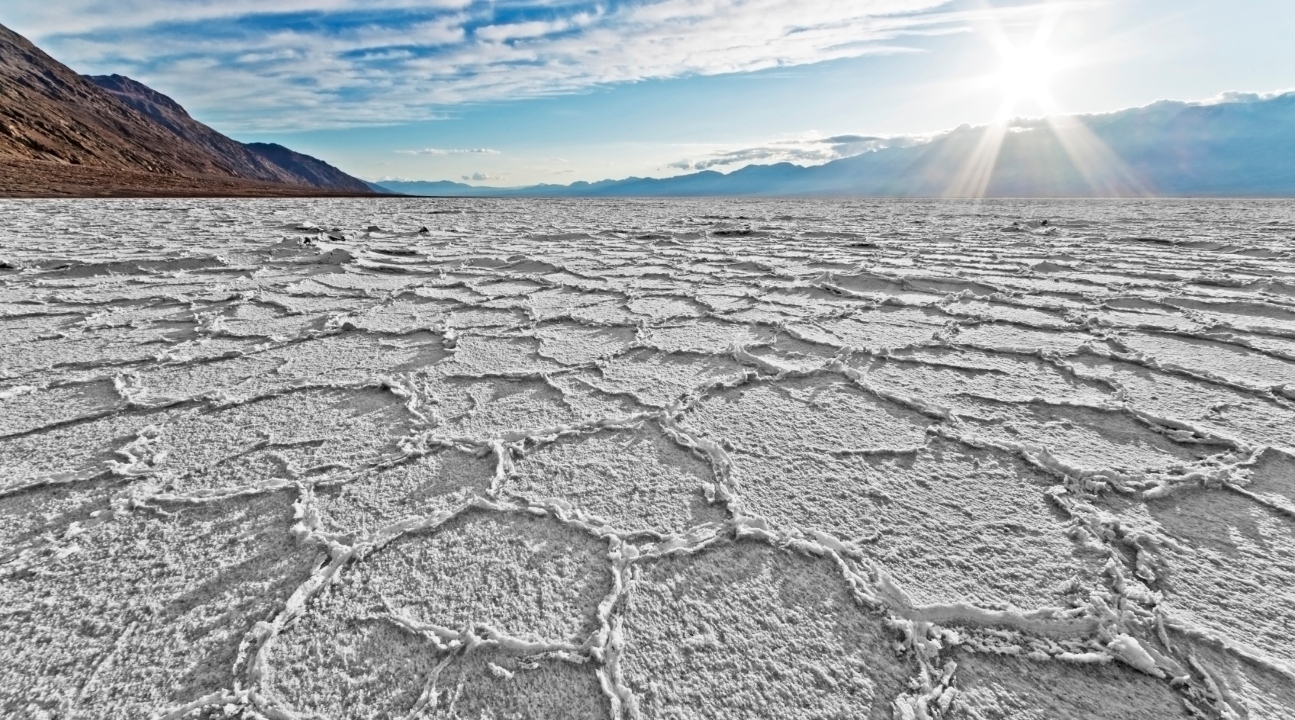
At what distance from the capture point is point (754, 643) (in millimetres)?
867

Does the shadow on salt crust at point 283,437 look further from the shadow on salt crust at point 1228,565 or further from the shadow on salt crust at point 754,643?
the shadow on salt crust at point 1228,565

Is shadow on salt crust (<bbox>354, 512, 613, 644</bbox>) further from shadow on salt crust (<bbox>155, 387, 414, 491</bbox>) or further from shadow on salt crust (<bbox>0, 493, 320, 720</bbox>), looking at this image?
shadow on salt crust (<bbox>155, 387, 414, 491</bbox>)

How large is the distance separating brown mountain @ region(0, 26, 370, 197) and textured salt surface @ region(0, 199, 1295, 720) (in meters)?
12.9

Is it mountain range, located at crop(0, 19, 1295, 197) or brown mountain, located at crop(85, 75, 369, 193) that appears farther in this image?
brown mountain, located at crop(85, 75, 369, 193)

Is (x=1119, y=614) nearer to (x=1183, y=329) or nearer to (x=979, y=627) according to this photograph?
(x=979, y=627)

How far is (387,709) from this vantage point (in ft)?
2.53

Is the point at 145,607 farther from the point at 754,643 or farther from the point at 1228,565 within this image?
the point at 1228,565

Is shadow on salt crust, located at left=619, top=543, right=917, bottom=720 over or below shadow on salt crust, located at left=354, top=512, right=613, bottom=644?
below

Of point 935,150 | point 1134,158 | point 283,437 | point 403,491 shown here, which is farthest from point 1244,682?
point 935,150

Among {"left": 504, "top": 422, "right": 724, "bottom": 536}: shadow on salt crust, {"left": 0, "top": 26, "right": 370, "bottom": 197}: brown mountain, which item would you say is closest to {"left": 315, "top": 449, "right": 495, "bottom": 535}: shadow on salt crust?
{"left": 504, "top": 422, "right": 724, "bottom": 536}: shadow on salt crust

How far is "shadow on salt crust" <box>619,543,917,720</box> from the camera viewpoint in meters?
0.78

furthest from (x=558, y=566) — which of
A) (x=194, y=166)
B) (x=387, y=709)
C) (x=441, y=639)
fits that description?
(x=194, y=166)

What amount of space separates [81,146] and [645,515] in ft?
137

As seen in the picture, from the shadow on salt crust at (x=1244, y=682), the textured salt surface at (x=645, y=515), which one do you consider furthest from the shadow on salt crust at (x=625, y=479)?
the shadow on salt crust at (x=1244, y=682)
